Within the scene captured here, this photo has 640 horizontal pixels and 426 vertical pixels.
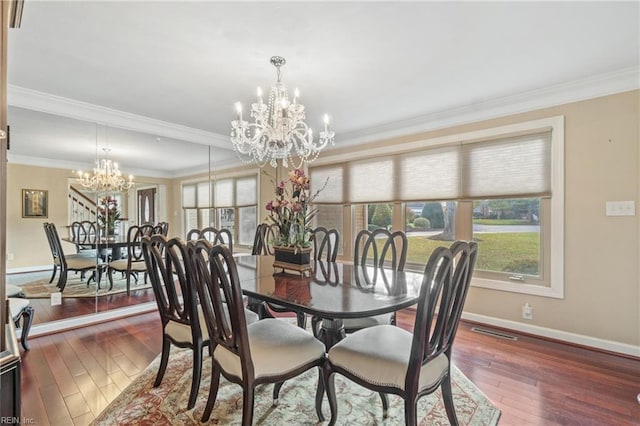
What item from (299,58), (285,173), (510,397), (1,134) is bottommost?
(510,397)

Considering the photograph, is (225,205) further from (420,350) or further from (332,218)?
(420,350)

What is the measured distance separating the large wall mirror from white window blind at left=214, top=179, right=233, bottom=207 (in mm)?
972

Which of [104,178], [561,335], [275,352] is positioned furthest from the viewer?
[104,178]

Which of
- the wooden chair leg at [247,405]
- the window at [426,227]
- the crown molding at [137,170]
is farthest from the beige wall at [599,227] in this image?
the crown molding at [137,170]

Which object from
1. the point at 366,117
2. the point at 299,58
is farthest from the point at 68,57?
the point at 366,117

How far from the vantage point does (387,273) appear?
2.41m

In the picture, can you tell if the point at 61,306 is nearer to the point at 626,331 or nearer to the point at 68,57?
the point at 68,57

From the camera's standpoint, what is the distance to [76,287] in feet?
11.4

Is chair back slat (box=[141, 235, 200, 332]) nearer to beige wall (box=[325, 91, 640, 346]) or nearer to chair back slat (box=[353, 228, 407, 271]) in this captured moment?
chair back slat (box=[353, 228, 407, 271])

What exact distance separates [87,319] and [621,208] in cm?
536

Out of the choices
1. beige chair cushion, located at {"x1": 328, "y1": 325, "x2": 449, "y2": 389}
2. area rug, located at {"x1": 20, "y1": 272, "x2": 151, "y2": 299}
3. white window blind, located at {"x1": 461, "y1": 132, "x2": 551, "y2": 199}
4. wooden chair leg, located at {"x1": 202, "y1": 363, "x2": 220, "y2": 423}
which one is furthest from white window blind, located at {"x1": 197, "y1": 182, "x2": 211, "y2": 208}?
beige chair cushion, located at {"x1": 328, "y1": 325, "x2": 449, "y2": 389}

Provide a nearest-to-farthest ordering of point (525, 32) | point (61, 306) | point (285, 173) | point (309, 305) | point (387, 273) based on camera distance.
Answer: point (309, 305) < point (525, 32) < point (387, 273) < point (61, 306) < point (285, 173)

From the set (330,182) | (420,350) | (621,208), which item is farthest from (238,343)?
(330,182)

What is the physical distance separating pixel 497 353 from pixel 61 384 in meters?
3.45
